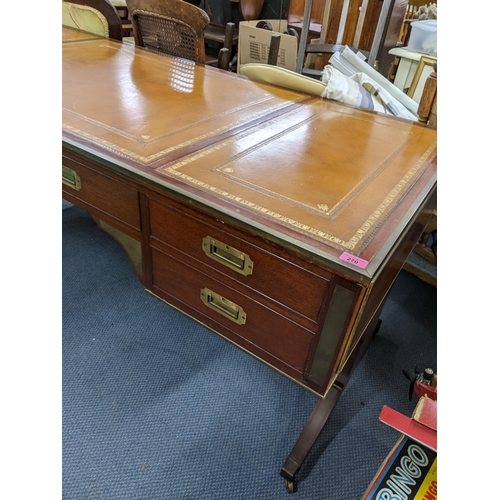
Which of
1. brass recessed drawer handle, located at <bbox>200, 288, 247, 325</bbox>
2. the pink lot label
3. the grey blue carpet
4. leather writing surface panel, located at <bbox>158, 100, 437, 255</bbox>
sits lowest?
the grey blue carpet

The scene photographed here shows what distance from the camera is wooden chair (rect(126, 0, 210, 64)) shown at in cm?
151

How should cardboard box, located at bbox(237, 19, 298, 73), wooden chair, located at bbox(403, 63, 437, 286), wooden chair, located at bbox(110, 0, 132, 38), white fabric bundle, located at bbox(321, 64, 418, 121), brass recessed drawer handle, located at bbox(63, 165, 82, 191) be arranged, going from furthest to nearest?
1. wooden chair, located at bbox(110, 0, 132, 38)
2. cardboard box, located at bbox(237, 19, 298, 73)
3. wooden chair, located at bbox(403, 63, 437, 286)
4. white fabric bundle, located at bbox(321, 64, 418, 121)
5. brass recessed drawer handle, located at bbox(63, 165, 82, 191)

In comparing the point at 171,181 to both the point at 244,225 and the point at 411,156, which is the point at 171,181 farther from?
the point at 411,156

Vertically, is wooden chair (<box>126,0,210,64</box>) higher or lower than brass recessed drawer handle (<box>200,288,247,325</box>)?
higher

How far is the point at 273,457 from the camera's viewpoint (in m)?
1.07

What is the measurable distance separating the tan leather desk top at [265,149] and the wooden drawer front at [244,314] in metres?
0.20

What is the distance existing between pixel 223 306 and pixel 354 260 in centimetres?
36

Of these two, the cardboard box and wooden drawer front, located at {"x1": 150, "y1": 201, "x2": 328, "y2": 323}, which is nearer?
wooden drawer front, located at {"x1": 150, "y1": 201, "x2": 328, "y2": 323}

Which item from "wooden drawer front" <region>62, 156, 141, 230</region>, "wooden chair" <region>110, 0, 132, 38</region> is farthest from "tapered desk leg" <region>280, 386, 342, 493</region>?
"wooden chair" <region>110, 0, 132, 38</region>

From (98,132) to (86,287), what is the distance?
82cm

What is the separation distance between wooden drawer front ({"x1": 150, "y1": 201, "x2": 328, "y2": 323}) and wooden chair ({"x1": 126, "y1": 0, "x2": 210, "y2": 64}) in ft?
3.40

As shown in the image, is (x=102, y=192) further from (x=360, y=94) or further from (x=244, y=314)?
(x=360, y=94)

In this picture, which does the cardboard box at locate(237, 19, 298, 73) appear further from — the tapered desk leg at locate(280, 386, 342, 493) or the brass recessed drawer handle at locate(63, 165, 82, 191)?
the tapered desk leg at locate(280, 386, 342, 493)

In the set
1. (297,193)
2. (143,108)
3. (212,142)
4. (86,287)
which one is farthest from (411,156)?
(86,287)
